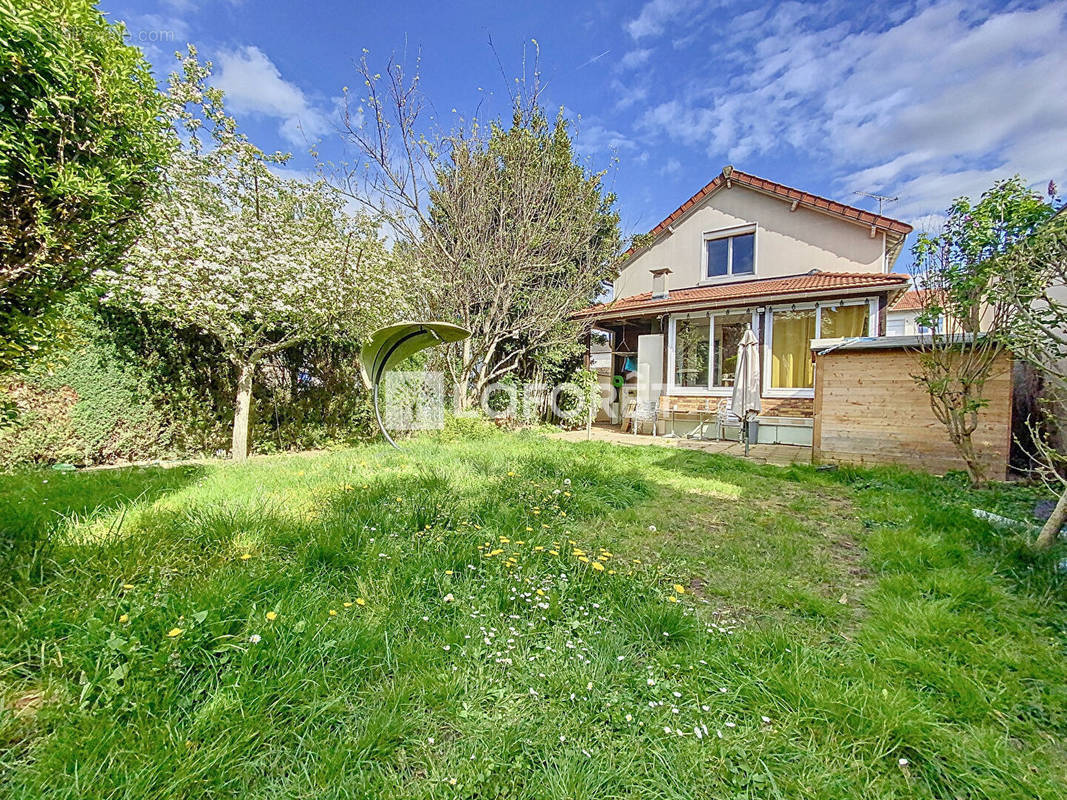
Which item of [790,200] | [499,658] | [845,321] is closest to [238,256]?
[499,658]

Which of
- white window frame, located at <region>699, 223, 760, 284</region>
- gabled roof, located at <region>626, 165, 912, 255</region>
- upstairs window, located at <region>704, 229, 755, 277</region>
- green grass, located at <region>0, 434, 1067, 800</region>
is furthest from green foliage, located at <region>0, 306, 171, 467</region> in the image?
upstairs window, located at <region>704, 229, 755, 277</region>

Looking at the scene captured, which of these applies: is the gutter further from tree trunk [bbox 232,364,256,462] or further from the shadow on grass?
the shadow on grass

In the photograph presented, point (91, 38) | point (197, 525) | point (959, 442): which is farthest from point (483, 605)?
point (959, 442)

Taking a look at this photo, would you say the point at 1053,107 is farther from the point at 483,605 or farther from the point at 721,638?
the point at 483,605

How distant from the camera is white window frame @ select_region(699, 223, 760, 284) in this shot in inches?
495

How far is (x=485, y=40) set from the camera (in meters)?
9.49

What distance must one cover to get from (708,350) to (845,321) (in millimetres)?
3067

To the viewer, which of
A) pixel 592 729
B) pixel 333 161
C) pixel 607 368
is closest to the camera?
pixel 592 729

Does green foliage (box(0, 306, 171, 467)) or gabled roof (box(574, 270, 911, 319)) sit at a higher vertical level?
gabled roof (box(574, 270, 911, 319))

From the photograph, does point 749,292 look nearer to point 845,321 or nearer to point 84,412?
point 845,321

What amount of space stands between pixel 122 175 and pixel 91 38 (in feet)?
2.38

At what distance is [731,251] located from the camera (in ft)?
42.9

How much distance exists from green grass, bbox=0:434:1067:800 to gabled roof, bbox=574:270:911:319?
24.1 feet

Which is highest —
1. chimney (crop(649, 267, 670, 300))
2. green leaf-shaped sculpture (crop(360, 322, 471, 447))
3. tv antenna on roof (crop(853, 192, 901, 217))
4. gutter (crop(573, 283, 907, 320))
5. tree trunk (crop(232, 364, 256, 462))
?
tv antenna on roof (crop(853, 192, 901, 217))
